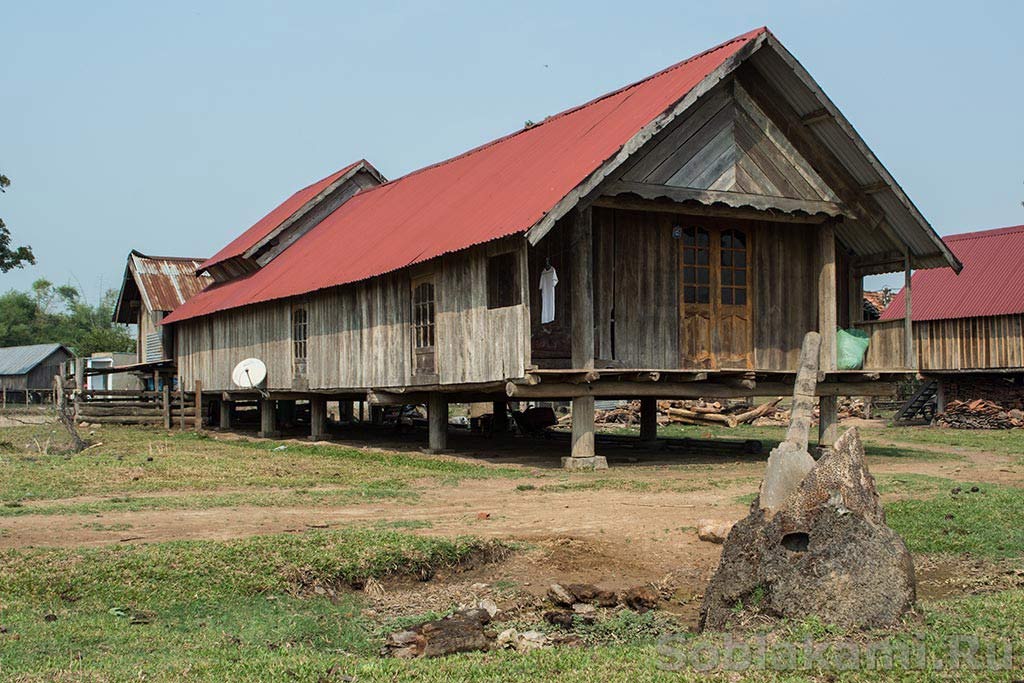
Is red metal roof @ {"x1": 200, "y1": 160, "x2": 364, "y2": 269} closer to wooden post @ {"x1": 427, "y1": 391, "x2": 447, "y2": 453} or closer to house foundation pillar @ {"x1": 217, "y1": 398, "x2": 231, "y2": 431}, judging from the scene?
house foundation pillar @ {"x1": 217, "y1": 398, "x2": 231, "y2": 431}

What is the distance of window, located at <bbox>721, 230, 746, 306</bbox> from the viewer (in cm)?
2077

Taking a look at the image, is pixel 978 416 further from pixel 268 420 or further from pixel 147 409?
pixel 147 409

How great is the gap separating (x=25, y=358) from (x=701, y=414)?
51600 millimetres

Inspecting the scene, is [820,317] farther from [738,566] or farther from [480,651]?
[480,651]

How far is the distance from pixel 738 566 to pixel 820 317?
13602 millimetres

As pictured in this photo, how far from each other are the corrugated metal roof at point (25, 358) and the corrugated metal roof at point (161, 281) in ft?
103

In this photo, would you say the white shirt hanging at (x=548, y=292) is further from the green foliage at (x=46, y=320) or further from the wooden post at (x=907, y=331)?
the green foliage at (x=46, y=320)

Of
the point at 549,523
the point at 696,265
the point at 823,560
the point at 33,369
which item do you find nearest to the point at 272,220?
the point at 696,265

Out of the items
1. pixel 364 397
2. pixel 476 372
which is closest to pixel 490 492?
pixel 476 372

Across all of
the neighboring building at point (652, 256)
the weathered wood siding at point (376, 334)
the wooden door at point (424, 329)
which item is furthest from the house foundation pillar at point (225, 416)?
the wooden door at point (424, 329)

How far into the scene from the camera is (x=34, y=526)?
464 inches

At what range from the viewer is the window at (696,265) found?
66.8ft

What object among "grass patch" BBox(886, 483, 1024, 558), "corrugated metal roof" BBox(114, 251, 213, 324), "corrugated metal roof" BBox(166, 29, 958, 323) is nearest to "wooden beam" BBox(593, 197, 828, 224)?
"corrugated metal roof" BBox(166, 29, 958, 323)

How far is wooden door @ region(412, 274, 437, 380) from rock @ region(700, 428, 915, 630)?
1278cm
